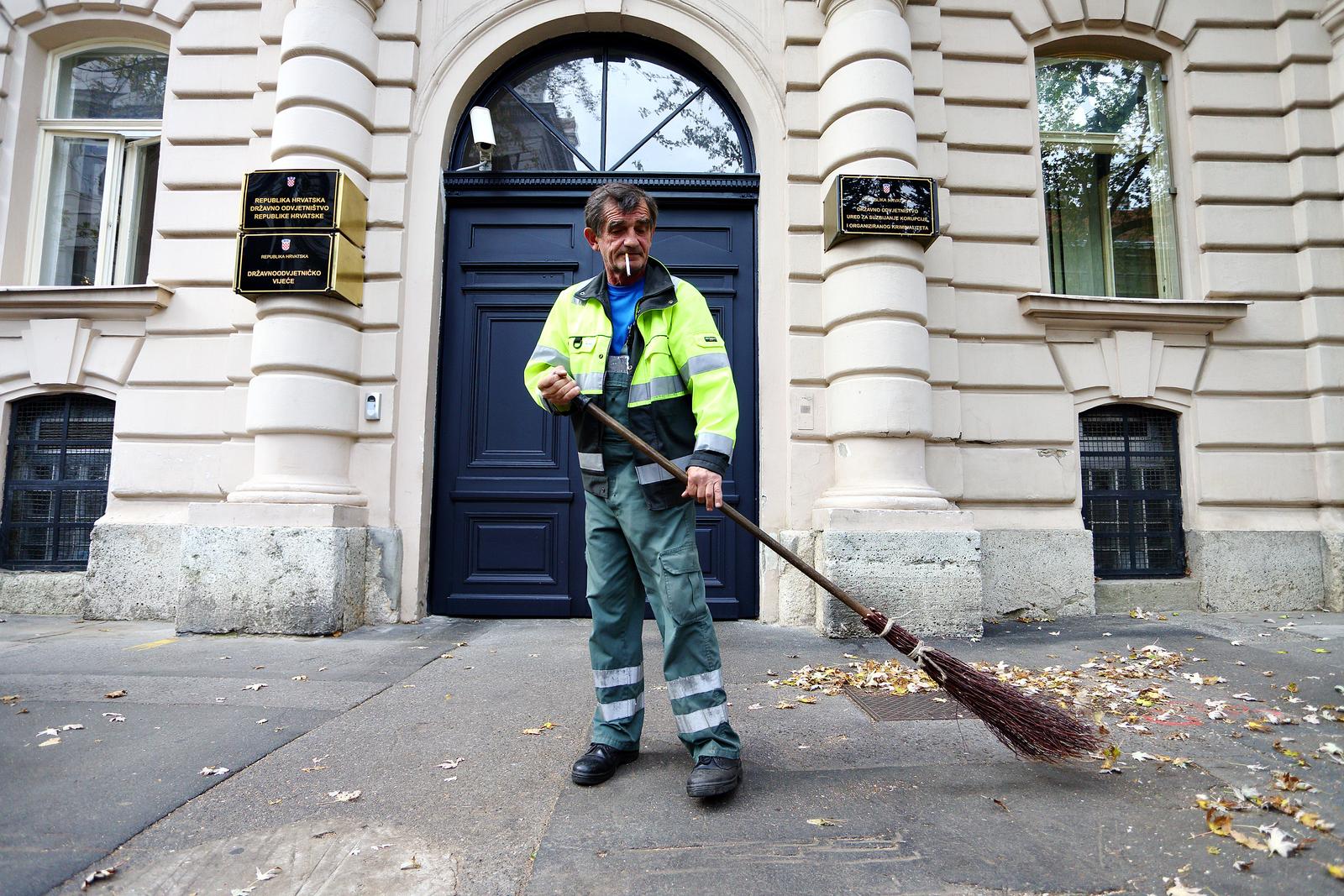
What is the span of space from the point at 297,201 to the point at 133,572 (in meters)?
3.14

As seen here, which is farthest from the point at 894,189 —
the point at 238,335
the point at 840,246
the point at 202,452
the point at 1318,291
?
the point at 202,452

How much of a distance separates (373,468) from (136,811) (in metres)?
3.57

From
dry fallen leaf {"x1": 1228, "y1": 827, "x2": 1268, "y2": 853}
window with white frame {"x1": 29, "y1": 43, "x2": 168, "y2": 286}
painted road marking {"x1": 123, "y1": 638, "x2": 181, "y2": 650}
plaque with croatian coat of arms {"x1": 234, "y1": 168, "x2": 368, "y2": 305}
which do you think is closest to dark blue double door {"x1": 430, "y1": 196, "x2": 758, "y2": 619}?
plaque with croatian coat of arms {"x1": 234, "y1": 168, "x2": 368, "y2": 305}

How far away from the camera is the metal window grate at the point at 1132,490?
6.03 metres

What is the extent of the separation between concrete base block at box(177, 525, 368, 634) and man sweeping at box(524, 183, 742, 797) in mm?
3128

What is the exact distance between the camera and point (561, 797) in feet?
7.78

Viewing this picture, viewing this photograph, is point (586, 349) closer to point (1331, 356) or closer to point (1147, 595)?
point (1147, 595)

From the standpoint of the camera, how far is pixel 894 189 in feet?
17.7

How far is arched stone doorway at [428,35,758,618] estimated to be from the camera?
575 centimetres

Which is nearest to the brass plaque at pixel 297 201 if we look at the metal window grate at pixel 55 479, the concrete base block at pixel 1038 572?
the metal window grate at pixel 55 479

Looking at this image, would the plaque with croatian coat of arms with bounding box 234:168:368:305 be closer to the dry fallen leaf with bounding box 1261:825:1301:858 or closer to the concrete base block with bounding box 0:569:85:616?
the concrete base block with bounding box 0:569:85:616

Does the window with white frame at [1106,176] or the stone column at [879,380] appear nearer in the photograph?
the stone column at [879,380]

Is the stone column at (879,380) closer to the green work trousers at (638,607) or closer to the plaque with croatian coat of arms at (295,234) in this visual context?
the green work trousers at (638,607)

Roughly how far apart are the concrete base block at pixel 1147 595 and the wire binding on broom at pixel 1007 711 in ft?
11.8
